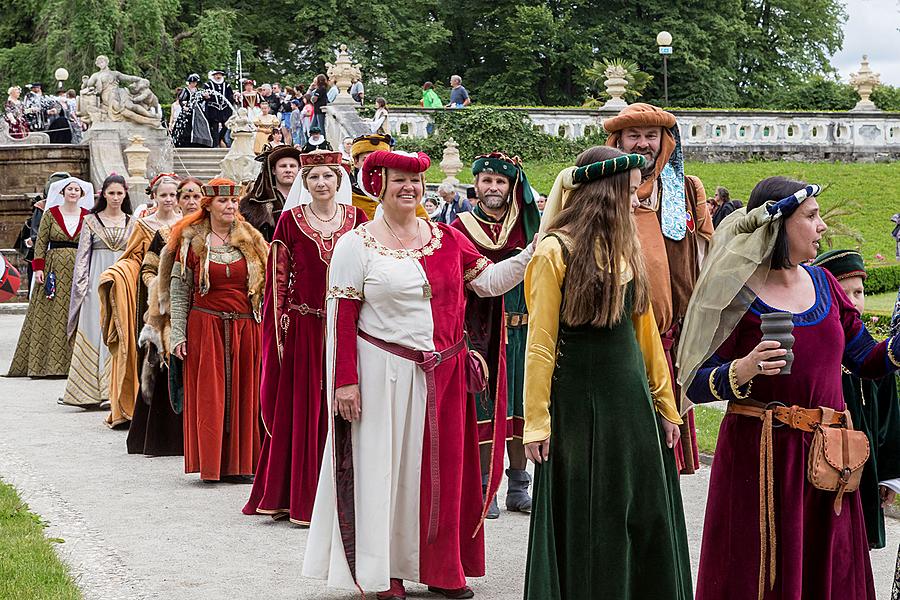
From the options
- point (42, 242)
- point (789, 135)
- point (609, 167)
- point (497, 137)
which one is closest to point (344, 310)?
point (609, 167)

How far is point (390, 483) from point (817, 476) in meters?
2.05

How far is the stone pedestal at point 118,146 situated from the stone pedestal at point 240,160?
1758 mm

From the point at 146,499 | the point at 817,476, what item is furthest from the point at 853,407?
the point at 146,499

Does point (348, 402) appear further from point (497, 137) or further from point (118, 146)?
point (497, 137)

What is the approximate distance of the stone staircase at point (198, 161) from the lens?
2781 centimetres

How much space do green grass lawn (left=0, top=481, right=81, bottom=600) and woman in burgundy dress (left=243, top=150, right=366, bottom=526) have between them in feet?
4.17

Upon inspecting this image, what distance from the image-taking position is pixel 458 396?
6.51 metres

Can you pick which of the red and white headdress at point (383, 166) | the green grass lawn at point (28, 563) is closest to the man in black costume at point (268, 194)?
the green grass lawn at point (28, 563)

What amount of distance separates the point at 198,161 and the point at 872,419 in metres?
23.6

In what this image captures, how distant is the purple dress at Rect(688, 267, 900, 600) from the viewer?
4.97 meters

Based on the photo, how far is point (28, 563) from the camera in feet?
22.4

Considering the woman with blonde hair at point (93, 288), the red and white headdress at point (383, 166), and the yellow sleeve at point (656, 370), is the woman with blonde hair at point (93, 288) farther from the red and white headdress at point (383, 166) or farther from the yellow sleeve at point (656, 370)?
the yellow sleeve at point (656, 370)

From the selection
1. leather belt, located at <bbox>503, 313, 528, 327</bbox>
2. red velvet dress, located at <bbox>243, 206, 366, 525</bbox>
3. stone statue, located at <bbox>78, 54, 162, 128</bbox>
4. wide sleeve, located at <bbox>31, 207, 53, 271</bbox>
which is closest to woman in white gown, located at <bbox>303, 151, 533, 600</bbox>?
red velvet dress, located at <bbox>243, 206, 366, 525</bbox>

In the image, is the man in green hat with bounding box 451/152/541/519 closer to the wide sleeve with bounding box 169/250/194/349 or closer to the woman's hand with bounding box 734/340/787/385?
the wide sleeve with bounding box 169/250/194/349
